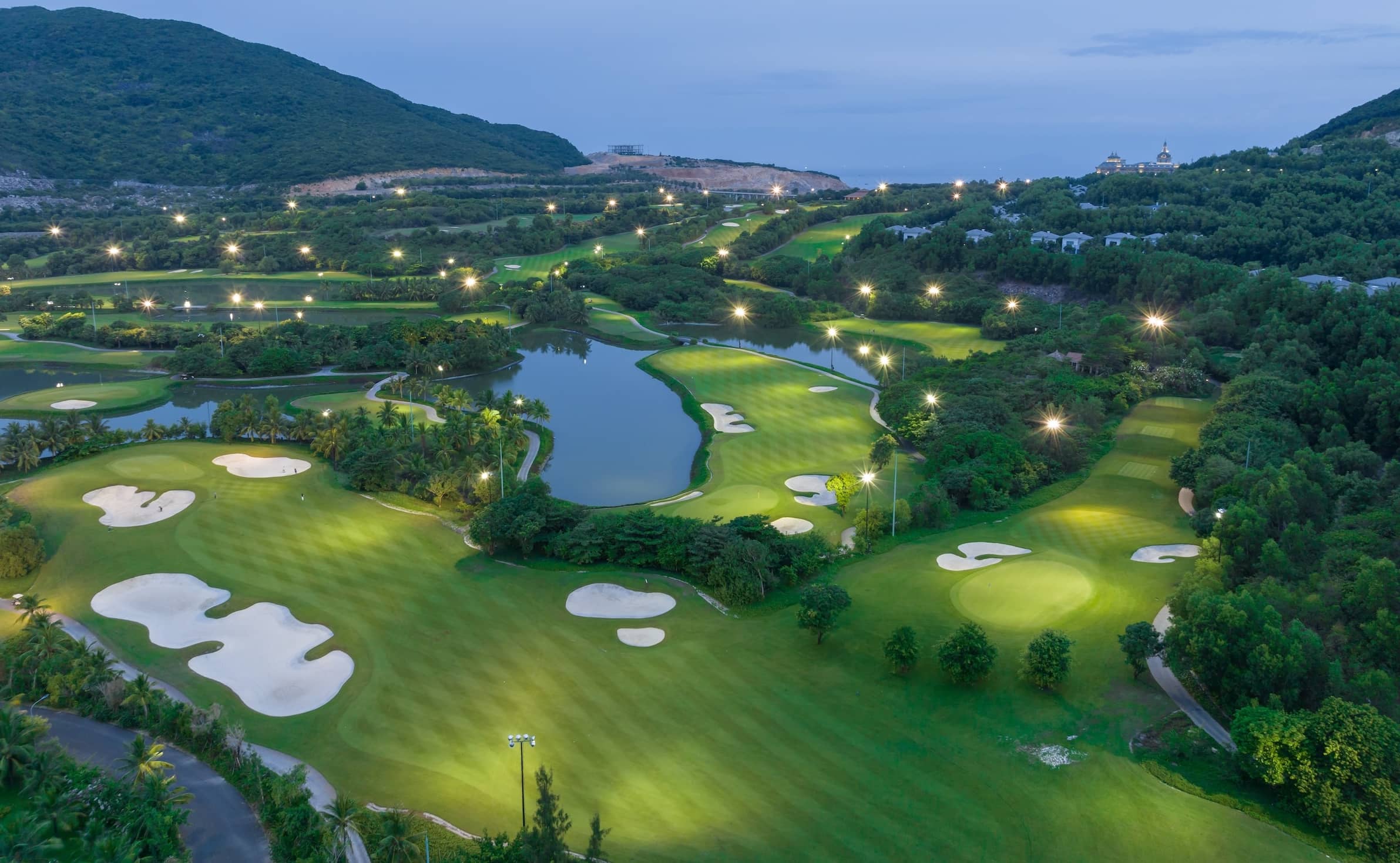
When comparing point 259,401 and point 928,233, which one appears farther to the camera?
point 928,233

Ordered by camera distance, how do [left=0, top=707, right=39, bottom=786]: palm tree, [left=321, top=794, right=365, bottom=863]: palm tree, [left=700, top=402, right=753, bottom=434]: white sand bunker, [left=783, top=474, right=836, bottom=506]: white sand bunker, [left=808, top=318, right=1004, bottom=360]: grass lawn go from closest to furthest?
1. [left=321, top=794, right=365, bottom=863]: palm tree
2. [left=0, top=707, right=39, bottom=786]: palm tree
3. [left=783, top=474, right=836, bottom=506]: white sand bunker
4. [left=700, top=402, right=753, bottom=434]: white sand bunker
5. [left=808, top=318, right=1004, bottom=360]: grass lawn

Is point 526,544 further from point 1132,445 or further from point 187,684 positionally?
point 1132,445

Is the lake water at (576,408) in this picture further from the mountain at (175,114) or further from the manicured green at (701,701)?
the mountain at (175,114)

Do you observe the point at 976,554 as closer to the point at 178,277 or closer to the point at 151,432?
the point at 151,432

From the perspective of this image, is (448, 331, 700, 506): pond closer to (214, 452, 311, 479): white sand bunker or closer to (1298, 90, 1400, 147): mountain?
(214, 452, 311, 479): white sand bunker

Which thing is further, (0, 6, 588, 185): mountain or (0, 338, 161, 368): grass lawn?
(0, 6, 588, 185): mountain

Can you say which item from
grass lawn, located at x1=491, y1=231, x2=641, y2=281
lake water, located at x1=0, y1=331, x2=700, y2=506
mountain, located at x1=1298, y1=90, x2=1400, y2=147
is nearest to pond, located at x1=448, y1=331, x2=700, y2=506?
lake water, located at x1=0, y1=331, x2=700, y2=506

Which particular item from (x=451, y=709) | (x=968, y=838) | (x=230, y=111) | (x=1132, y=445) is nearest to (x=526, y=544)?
(x=451, y=709)
